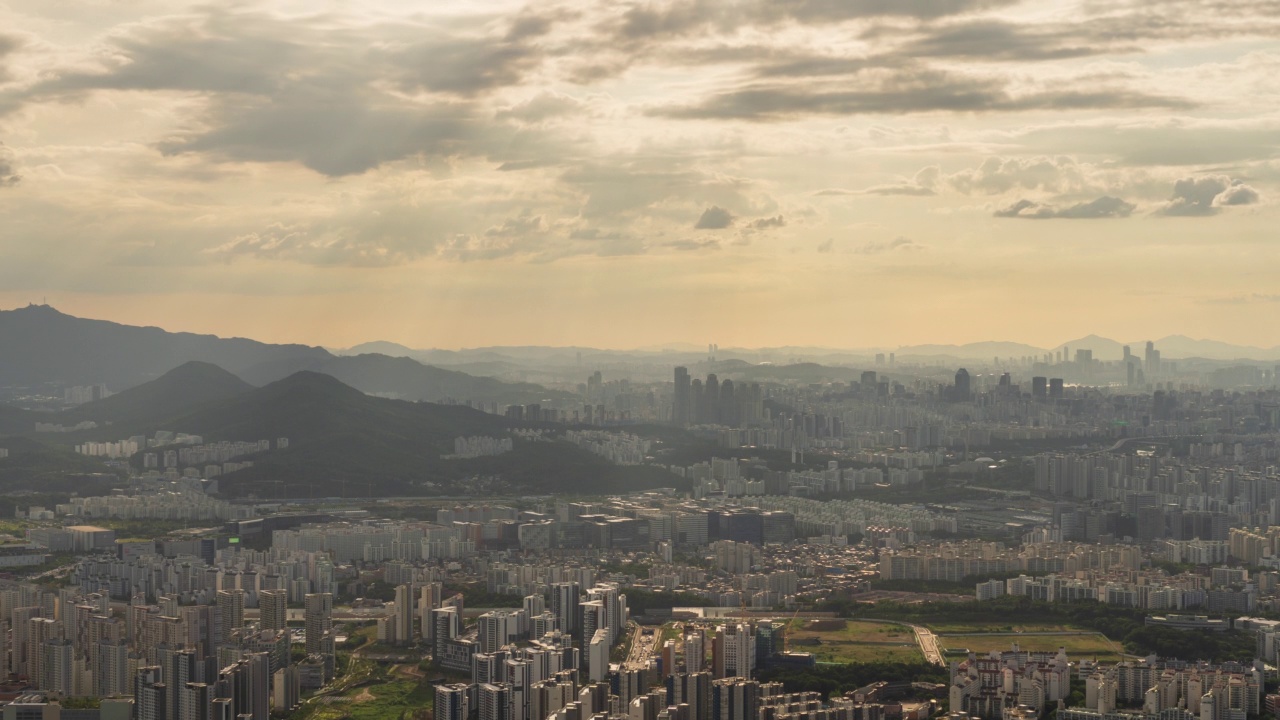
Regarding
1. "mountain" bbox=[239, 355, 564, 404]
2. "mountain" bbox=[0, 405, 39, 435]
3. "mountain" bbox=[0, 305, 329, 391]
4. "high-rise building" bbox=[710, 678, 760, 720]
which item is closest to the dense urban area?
"high-rise building" bbox=[710, 678, 760, 720]

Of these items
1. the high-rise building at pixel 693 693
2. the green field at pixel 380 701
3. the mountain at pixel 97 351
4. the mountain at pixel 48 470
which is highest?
the mountain at pixel 97 351

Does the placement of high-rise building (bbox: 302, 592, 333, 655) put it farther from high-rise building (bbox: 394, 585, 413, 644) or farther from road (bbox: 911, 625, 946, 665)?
road (bbox: 911, 625, 946, 665)

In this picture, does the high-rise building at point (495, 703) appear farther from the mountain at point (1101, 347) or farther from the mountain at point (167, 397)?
the mountain at point (1101, 347)

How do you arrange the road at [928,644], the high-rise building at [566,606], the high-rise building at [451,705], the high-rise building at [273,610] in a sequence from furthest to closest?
the high-rise building at [273,610] → the high-rise building at [566,606] → the road at [928,644] → the high-rise building at [451,705]

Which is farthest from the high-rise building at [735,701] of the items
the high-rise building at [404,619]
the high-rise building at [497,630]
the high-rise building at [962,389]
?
the high-rise building at [962,389]

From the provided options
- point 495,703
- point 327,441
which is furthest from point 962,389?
point 495,703

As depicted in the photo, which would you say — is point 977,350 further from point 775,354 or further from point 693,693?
point 693,693
